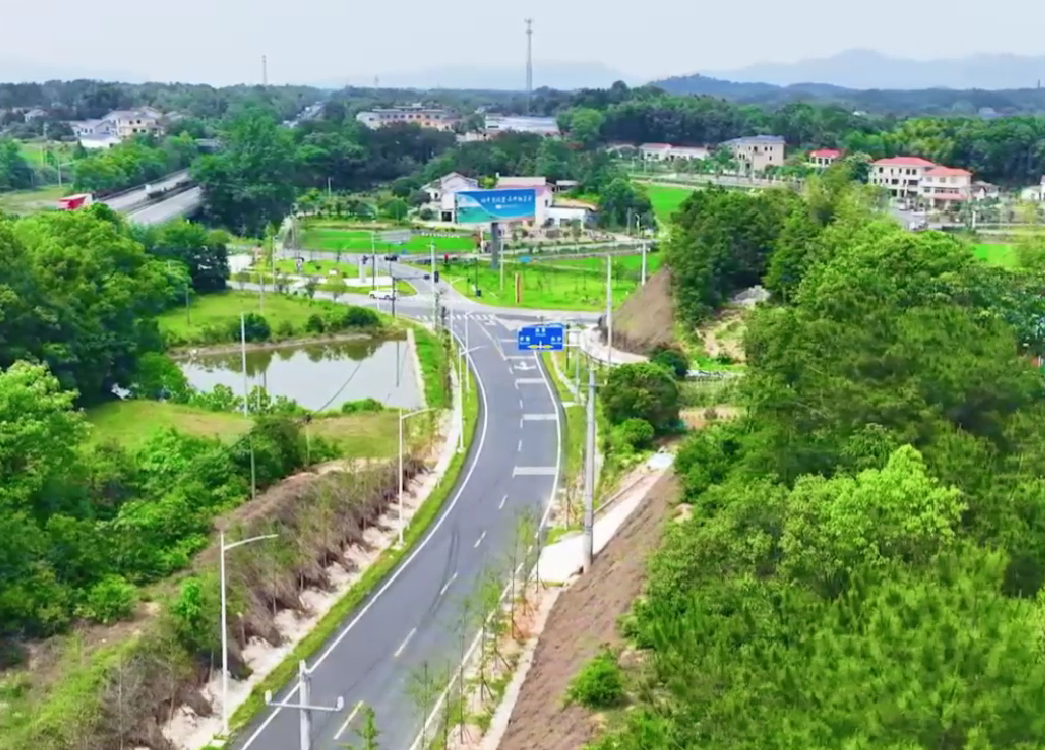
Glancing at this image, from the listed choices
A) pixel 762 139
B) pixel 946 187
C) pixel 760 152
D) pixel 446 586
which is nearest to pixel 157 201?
pixel 760 152

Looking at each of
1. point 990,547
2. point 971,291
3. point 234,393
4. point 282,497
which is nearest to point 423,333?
point 234,393

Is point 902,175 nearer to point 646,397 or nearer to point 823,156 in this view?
point 823,156

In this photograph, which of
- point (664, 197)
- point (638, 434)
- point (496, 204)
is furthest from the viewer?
point (664, 197)

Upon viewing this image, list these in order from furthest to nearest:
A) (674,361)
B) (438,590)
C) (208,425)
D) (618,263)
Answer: (618,263) < (674,361) < (208,425) < (438,590)

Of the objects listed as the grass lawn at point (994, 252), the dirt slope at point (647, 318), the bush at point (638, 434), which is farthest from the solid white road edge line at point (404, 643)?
the grass lawn at point (994, 252)

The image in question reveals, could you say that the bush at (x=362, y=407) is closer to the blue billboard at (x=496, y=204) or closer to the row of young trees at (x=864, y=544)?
the row of young trees at (x=864, y=544)

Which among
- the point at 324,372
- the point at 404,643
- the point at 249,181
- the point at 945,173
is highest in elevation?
the point at 945,173

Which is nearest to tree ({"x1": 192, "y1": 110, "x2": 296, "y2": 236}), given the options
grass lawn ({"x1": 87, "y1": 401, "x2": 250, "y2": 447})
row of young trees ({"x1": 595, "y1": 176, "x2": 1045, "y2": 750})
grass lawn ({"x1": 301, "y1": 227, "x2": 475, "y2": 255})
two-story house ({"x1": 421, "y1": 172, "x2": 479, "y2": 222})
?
grass lawn ({"x1": 301, "y1": 227, "x2": 475, "y2": 255})
